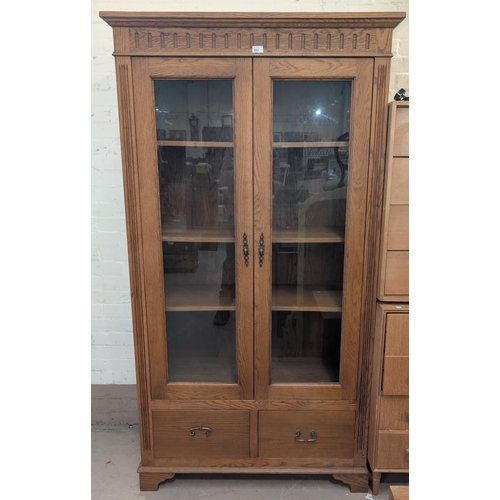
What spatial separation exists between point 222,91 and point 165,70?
0.20m

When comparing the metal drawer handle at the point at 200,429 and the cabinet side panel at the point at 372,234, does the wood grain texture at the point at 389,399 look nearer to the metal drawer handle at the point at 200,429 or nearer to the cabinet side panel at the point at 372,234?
the cabinet side panel at the point at 372,234

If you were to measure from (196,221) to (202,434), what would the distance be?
84 centimetres

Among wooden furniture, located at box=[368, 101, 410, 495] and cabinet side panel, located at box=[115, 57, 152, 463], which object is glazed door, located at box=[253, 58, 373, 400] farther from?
cabinet side panel, located at box=[115, 57, 152, 463]

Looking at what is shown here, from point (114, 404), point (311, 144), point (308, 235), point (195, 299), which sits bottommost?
point (114, 404)

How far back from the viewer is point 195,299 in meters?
1.53

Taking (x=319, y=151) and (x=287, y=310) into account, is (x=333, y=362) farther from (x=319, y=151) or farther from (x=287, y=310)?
(x=319, y=151)

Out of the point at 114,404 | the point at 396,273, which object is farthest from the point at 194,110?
the point at 114,404

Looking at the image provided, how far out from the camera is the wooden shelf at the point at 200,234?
1431mm

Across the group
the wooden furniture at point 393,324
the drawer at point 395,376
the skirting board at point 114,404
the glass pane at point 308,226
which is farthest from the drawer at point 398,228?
the skirting board at point 114,404

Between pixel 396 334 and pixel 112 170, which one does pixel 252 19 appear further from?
pixel 396 334

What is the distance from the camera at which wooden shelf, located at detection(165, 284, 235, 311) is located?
1.49 metres

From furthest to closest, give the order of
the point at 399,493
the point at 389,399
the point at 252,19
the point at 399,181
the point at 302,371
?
the point at 302,371 → the point at 389,399 → the point at 399,181 → the point at 252,19 → the point at 399,493

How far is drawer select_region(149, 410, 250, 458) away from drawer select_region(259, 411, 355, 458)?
86mm
